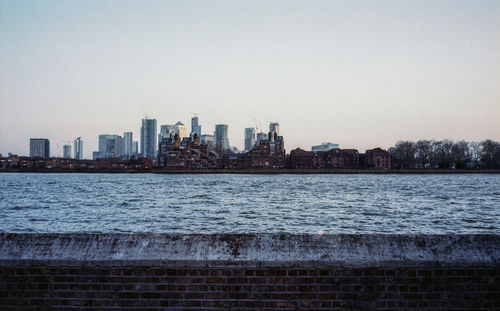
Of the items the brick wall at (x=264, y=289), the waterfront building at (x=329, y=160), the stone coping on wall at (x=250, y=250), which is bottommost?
the brick wall at (x=264, y=289)

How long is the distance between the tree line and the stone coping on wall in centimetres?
19576

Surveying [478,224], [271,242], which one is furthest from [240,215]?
[271,242]

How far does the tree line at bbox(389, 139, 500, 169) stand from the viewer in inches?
7156

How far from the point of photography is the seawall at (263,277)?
13.8 ft

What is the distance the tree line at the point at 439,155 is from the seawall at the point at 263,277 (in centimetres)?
19579

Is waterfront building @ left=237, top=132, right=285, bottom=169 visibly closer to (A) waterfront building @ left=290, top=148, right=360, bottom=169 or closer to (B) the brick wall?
(A) waterfront building @ left=290, top=148, right=360, bottom=169

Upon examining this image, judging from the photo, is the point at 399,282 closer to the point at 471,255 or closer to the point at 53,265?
the point at 471,255

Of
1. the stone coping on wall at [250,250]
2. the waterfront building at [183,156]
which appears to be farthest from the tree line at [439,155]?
the stone coping on wall at [250,250]

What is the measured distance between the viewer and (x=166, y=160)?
186250 mm

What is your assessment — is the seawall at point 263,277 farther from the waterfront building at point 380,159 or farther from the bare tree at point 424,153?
the bare tree at point 424,153

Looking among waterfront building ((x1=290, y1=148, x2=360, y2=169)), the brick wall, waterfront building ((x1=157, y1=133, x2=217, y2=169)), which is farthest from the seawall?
waterfront building ((x1=157, y1=133, x2=217, y2=169))

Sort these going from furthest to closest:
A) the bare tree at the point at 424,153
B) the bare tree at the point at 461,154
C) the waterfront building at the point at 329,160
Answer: the bare tree at the point at 424,153, the waterfront building at the point at 329,160, the bare tree at the point at 461,154

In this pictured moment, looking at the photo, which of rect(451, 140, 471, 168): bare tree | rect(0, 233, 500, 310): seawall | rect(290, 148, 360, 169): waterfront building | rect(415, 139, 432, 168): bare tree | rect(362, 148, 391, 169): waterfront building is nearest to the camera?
rect(0, 233, 500, 310): seawall

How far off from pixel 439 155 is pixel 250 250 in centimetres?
20522
